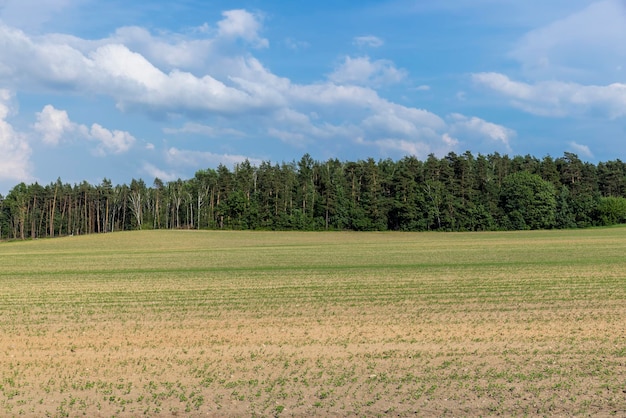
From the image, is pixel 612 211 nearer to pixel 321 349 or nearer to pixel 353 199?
pixel 353 199

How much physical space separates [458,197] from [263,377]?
10691cm

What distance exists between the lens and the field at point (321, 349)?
29.9 ft

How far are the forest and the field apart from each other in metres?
87.3

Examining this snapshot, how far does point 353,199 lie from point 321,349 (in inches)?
4275

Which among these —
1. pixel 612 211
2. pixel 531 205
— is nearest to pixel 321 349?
pixel 531 205

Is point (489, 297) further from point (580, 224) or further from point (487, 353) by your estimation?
point (580, 224)

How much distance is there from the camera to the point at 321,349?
1273 cm

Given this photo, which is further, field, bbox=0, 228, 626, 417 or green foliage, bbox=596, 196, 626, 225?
green foliage, bbox=596, 196, 626, 225

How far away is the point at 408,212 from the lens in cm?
11088

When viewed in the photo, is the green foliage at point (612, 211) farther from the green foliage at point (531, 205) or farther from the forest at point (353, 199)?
the green foliage at point (531, 205)

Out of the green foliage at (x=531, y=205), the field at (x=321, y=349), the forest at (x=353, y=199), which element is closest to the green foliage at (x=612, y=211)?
the forest at (x=353, y=199)

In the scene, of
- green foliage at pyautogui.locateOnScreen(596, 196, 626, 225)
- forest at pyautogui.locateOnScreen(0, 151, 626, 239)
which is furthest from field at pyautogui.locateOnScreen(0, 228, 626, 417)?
green foliage at pyautogui.locateOnScreen(596, 196, 626, 225)

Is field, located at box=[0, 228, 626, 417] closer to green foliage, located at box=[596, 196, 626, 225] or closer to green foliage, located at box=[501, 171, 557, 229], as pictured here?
green foliage, located at box=[501, 171, 557, 229]

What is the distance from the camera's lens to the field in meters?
9.12
